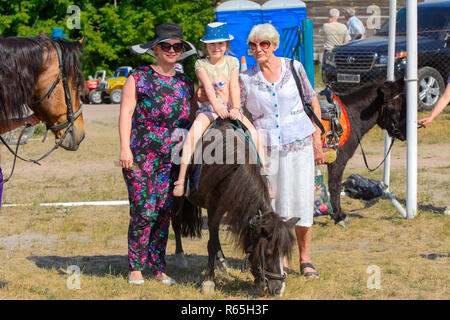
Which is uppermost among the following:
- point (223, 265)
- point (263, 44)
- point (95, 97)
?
point (263, 44)

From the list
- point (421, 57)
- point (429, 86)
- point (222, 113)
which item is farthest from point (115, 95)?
point (222, 113)

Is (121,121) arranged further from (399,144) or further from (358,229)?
(399,144)

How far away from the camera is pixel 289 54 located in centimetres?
1404

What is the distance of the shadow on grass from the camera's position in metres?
5.38

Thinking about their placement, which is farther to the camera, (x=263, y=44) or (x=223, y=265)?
(x=223, y=265)

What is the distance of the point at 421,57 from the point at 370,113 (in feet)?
22.2

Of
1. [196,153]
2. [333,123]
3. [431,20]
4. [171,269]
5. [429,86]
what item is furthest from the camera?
[431,20]

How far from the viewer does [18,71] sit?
458 cm

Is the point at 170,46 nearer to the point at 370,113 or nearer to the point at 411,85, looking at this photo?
the point at 370,113

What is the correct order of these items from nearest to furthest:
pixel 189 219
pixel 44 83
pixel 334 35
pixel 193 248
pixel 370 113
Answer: pixel 44 83 < pixel 189 219 < pixel 193 248 < pixel 370 113 < pixel 334 35

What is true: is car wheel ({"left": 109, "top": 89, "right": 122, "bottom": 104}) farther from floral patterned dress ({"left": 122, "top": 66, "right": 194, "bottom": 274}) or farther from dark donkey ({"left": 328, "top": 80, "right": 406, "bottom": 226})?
floral patterned dress ({"left": 122, "top": 66, "right": 194, "bottom": 274})

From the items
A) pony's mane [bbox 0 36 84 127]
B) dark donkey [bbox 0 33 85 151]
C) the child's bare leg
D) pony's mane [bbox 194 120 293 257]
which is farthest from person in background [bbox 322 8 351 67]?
pony's mane [bbox 0 36 84 127]

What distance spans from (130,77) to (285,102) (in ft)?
4.10

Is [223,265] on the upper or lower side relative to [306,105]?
lower
